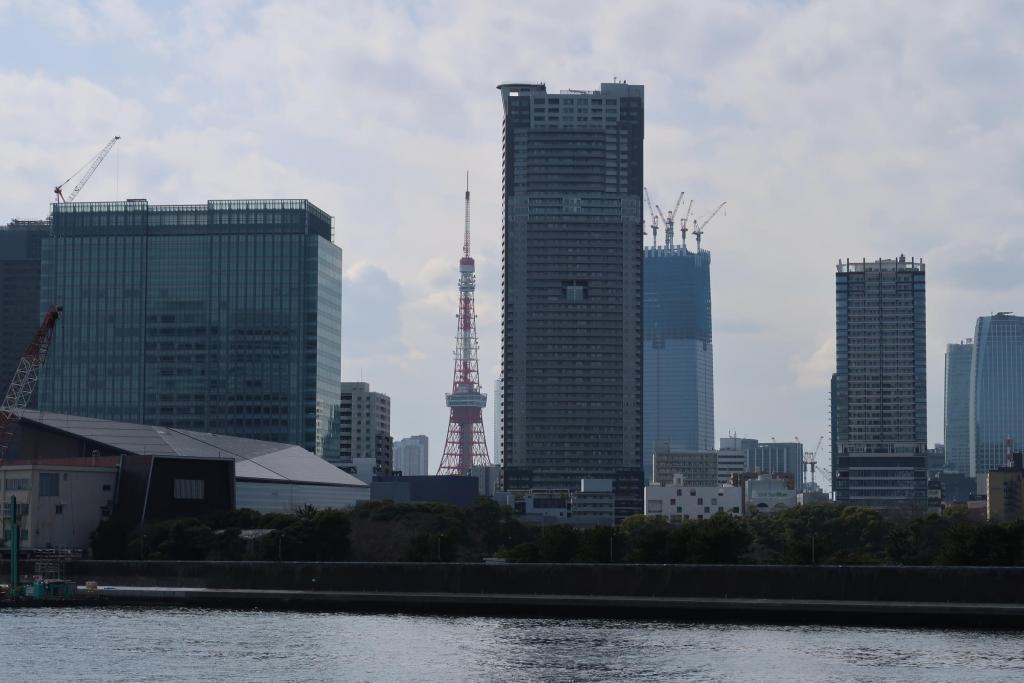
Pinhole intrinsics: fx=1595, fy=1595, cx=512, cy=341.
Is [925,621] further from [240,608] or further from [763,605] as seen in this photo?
[240,608]

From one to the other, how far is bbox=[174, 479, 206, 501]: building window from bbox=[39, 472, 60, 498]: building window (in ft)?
49.5

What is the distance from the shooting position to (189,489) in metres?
198

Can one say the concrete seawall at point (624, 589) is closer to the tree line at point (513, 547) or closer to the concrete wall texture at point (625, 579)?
the concrete wall texture at point (625, 579)

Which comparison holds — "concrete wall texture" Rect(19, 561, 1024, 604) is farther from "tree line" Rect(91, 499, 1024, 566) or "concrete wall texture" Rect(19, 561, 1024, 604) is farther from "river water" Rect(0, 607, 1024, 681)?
"tree line" Rect(91, 499, 1024, 566)

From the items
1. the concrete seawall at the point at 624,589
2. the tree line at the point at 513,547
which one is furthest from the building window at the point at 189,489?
the concrete seawall at the point at 624,589

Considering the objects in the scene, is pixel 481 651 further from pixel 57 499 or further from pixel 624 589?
pixel 57 499

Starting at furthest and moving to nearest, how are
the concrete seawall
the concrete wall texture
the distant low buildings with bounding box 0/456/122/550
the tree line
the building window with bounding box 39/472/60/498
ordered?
the building window with bounding box 39/472/60/498
the distant low buildings with bounding box 0/456/122/550
the tree line
the concrete wall texture
the concrete seawall

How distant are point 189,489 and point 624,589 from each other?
8254cm

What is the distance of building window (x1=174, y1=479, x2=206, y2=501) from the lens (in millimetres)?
195625

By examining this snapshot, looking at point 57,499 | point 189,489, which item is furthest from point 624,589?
point 189,489

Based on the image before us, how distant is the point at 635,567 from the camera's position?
131 meters

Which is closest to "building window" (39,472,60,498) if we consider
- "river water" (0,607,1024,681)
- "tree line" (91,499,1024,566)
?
"tree line" (91,499,1024,566)

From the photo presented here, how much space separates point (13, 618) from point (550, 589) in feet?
148

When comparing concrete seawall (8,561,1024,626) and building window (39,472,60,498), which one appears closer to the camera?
concrete seawall (8,561,1024,626)
